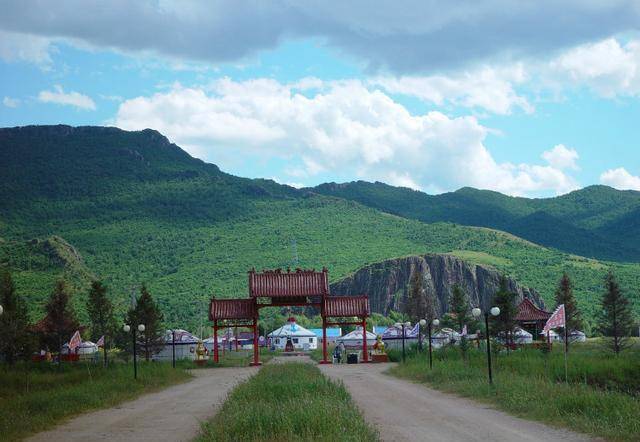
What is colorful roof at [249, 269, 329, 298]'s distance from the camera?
5109 cm

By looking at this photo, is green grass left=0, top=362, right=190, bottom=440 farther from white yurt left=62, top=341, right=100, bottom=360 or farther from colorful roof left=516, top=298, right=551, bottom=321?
colorful roof left=516, top=298, right=551, bottom=321

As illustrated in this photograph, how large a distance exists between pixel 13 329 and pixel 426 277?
3577 inches

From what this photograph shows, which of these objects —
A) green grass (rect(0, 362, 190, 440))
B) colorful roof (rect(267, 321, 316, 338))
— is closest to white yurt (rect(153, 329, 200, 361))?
colorful roof (rect(267, 321, 316, 338))

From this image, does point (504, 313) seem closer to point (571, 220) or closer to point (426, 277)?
point (426, 277)

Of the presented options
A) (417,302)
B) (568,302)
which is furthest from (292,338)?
(568,302)

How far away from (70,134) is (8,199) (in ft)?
126

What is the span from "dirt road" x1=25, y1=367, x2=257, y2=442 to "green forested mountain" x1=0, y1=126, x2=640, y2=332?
227 feet

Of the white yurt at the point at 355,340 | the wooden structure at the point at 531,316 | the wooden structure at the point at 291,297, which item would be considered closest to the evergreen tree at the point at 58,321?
the wooden structure at the point at 291,297

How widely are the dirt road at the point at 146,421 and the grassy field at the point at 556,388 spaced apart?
24.9 ft

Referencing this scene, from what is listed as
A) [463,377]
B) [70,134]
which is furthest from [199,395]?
[70,134]

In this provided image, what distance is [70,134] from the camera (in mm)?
170875

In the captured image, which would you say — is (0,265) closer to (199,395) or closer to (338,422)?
(199,395)

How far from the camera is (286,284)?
51.4m

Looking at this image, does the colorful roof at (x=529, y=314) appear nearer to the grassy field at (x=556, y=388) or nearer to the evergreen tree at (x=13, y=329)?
the grassy field at (x=556, y=388)
